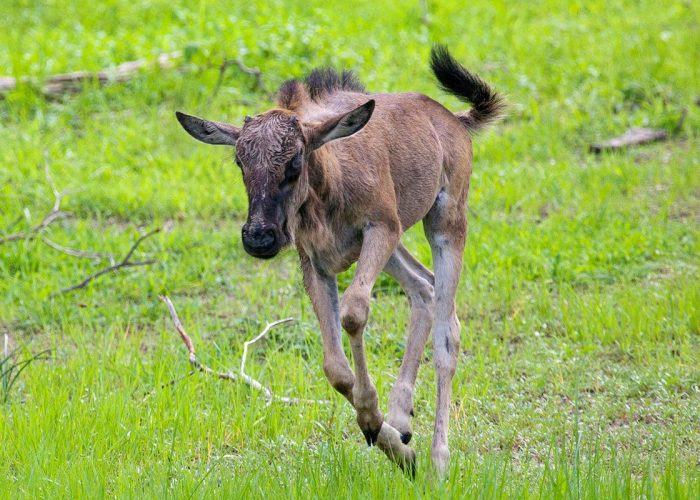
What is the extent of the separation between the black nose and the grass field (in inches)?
43.1

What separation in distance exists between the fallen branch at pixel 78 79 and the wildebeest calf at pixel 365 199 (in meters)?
7.02

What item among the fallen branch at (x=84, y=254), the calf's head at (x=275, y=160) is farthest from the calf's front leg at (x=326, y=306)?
the fallen branch at (x=84, y=254)

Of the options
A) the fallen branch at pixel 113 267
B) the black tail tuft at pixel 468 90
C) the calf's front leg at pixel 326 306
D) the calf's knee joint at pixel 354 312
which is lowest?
the fallen branch at pixel 113 267

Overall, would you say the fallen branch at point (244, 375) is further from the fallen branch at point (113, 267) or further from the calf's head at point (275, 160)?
the calf's head at point (275, 160)

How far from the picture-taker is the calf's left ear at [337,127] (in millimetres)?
5445

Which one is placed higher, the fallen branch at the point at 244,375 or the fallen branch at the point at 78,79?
the fallen branch at the point at 244,375

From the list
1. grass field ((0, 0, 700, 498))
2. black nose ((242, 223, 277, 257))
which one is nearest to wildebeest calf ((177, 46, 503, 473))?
black nose ((242, 223, 277, 257))

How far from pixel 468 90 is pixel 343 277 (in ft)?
7.93

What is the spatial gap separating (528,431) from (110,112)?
796cm

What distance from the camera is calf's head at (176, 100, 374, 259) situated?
17.2ft

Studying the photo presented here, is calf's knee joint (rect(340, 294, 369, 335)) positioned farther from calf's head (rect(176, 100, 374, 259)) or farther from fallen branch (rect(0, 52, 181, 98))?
fallen branch (rect(0, 52, 181, 98))

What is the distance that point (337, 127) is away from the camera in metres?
5.54

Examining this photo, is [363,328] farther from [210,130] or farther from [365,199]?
[210,130]

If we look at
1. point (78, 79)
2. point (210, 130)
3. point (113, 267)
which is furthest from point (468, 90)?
point (78, 79)
